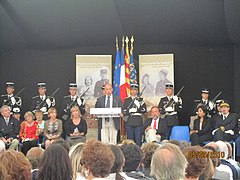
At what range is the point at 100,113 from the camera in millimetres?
8906

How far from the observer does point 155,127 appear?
996 centimetres

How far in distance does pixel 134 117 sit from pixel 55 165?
714cm

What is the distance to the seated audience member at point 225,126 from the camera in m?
9.37

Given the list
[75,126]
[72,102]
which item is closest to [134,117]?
[75,126]

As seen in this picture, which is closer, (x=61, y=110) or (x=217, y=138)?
(x=217, y=138)

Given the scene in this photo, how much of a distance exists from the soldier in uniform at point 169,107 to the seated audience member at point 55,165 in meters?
7.28

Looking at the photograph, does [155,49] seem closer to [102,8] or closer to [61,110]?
[102,8]

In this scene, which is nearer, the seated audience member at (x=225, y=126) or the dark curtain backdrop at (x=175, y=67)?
the seated audience member at (x=225, y=126)

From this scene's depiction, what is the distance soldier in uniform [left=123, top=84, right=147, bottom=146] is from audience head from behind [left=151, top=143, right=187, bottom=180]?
7050 millimetres

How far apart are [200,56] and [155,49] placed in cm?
104

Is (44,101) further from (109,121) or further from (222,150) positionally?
(222,150)

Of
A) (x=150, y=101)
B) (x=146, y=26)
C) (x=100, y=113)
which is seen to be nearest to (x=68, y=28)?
(x=146, y=26)

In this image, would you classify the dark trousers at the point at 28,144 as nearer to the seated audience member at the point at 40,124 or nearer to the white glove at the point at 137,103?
the seated audience member at the point at 40,124

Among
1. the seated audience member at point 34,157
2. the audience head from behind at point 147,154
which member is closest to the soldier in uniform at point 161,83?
the audience head from behind at point 147,154
